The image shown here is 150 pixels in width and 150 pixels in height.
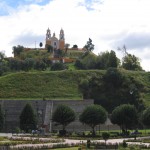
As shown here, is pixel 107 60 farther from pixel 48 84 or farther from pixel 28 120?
pixel 28 120

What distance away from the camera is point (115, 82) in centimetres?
9725

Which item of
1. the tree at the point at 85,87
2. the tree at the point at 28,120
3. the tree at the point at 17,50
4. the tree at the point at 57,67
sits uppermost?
the tree at the point at 17,50

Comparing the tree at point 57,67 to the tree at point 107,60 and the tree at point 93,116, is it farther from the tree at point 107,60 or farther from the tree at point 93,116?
the tree at point 93,116

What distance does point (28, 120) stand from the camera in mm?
68938

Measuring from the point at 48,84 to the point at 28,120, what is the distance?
30287 millimetres

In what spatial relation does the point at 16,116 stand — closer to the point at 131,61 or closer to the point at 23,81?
the point at 23,81

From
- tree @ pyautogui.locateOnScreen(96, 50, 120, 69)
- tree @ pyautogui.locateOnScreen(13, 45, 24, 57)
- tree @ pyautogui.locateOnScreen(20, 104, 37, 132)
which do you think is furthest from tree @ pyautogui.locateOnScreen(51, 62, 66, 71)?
tree @ pyautogui.locateOnScreen(20, 104, 37, 132)

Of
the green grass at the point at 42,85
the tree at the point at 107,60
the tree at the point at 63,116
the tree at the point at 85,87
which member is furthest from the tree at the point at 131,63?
the tree at the point at 63,116

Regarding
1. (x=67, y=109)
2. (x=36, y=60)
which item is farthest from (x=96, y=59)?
(x=67, y=109)

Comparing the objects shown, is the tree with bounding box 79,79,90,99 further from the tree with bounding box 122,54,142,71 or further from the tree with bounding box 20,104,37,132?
the tree with bounding box 122,54,142,71

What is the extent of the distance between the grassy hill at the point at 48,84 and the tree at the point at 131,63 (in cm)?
1210

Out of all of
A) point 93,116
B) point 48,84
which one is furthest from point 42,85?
point 93,116

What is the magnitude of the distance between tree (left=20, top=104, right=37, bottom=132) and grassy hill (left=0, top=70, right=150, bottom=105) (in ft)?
64.6

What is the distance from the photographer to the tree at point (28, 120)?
69062mm
